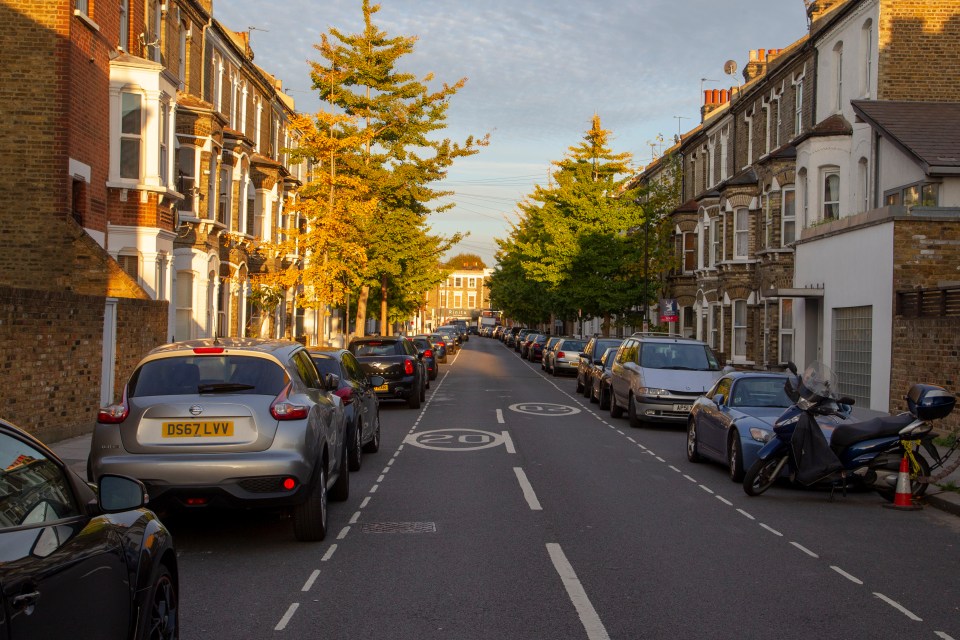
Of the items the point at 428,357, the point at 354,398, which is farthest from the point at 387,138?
the point at 354,398

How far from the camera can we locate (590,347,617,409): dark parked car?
2308cm

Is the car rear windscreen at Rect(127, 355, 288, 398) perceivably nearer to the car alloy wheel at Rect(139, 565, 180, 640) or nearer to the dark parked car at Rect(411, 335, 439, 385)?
the car alloy wheel at Rect(139, 565, 180, 640)

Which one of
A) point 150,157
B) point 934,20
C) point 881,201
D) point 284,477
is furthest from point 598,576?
point 934,20

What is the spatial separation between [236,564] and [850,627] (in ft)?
14.8

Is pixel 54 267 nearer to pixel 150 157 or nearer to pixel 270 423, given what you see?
pixel 150 157

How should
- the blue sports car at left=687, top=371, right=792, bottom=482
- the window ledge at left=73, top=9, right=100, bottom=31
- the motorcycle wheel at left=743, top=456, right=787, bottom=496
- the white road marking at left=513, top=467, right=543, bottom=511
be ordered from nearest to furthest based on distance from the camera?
the white road marking at left=513, top=467, right=543, bottom=511 → the motorcycle wheel at left=743, top=456, right=787, bottom=496 → the blue sports car at left=687, top=371, right=792, bottom=482 → the window ledge at left=73, top=9, right=100, bottom=31

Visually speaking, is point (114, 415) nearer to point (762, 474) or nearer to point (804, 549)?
point (804, 549)

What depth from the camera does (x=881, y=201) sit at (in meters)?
24.9

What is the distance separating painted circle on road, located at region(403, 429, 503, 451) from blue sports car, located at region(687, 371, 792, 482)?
3.45 meters

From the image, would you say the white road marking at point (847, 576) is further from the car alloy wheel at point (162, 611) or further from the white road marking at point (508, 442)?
the white road marking at point (508, 442)

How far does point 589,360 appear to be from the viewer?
26609 mm

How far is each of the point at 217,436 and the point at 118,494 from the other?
3.84m

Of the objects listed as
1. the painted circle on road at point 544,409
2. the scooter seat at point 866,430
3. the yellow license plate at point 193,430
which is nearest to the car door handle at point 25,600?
the yellow license plate at point 193,430

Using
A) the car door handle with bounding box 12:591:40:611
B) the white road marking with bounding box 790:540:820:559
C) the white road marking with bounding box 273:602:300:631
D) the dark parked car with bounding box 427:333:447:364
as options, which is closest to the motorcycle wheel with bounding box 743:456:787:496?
the white road marking with bounding box 790:540:820:559
